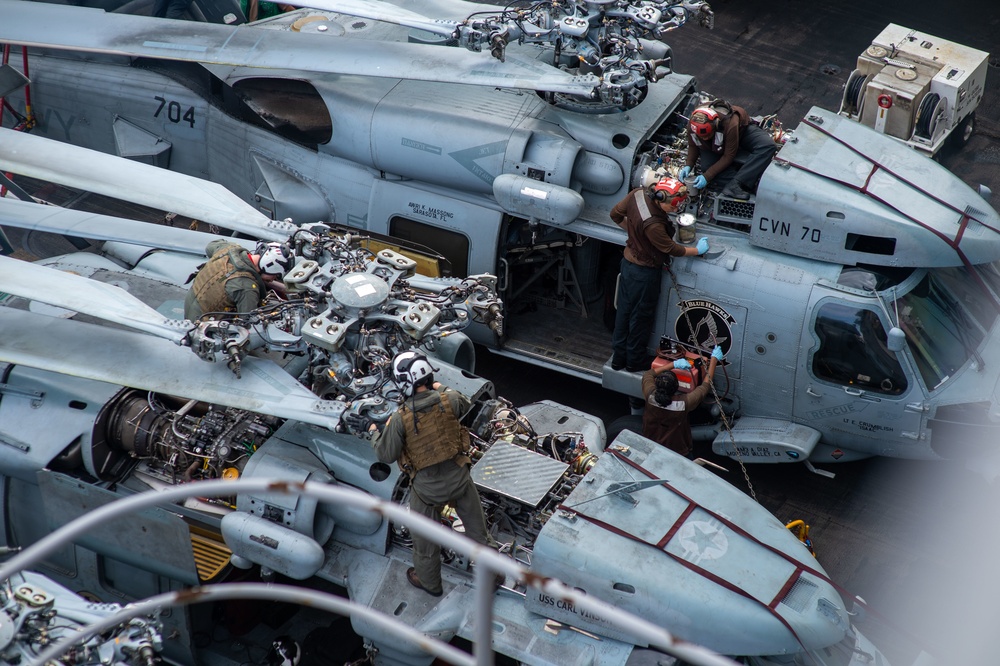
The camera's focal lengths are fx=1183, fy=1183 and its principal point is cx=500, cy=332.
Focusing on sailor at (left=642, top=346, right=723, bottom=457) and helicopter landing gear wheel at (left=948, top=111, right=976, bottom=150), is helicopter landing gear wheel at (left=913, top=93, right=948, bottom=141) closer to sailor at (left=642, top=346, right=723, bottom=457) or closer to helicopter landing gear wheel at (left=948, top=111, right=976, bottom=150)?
helicopter landing gear wheel at (left=948, top=111, right=976, bottom=150)

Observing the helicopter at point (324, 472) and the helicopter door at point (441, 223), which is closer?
the helicopter at point (324, 472)

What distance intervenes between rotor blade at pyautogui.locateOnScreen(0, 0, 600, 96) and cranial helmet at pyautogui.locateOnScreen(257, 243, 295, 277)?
2002 mm

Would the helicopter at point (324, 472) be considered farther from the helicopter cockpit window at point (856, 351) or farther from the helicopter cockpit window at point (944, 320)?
the helicopter cockpit window at point (944, 320)

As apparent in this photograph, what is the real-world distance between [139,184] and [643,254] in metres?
4.24

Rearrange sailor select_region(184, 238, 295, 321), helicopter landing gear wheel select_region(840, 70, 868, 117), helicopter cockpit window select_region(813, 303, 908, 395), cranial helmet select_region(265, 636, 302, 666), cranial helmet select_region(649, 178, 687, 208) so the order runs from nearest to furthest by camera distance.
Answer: cranial helmet select_region(265, 636, 302, 666), sailor select_region(184, 238, 295, 321), helicopter cockpit window select_region(813, 303, 908, 395), cranial helmet select_region(649, 178, 687, 208), helicopter landing gear wheel select_region(840, 70, 868, 117)

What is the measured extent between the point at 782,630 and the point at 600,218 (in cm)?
434

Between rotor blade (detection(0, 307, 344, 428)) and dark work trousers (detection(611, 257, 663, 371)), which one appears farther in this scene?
dark work trousers (detection(611, 257, 663, 371))

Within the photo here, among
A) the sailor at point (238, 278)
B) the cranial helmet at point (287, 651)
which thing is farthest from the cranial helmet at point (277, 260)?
the cranial helmet at point (287, 651)

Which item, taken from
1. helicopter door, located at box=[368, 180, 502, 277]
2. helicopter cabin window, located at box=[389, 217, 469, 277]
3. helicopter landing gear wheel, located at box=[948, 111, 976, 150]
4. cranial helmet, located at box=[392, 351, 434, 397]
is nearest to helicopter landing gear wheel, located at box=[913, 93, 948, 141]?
helicopter landing gear wheel, located at box=[948, 111, 976, 150]

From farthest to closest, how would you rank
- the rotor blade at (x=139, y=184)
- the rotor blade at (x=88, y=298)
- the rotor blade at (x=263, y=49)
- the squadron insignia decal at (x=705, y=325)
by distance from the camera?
the squadron insignia decal at (x=705, y=325), the rotor blade at (x=263, y=49), the rotor blade at (x=139, y=184), the rotor blade at (x=88, y=298)

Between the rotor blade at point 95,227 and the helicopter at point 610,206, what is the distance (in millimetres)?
398

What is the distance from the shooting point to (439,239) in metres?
11.4

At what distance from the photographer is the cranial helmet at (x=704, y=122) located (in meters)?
10.5

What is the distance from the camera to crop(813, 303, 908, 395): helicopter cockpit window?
9867mm
